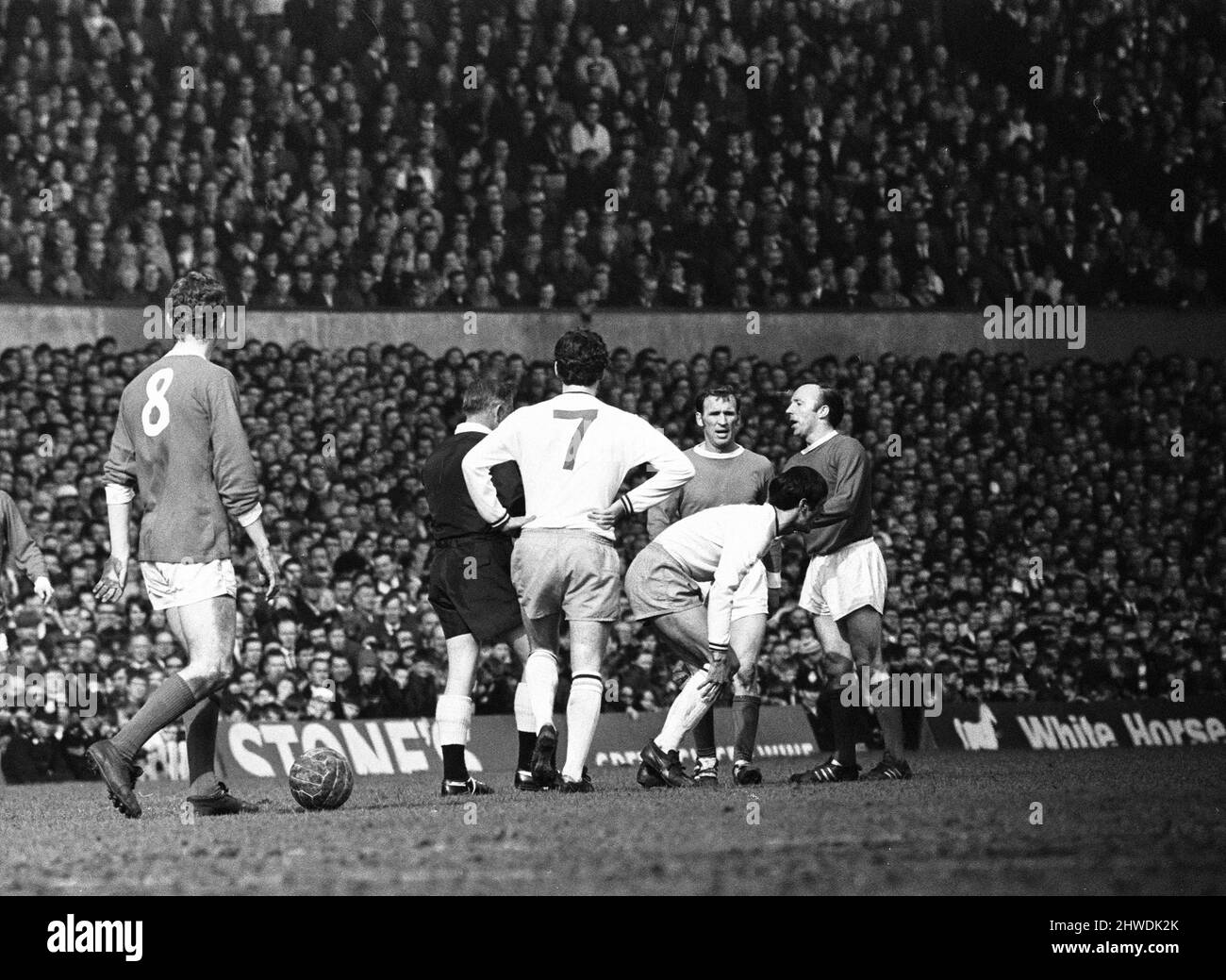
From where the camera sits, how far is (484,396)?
934 centimetres

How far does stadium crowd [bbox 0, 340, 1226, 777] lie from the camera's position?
13617 millimetres

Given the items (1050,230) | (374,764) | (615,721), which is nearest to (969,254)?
(1050,230)

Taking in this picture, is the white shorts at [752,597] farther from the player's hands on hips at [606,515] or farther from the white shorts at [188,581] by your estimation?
the white shorts at [188,581]

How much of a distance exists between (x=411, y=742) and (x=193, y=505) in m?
5.82

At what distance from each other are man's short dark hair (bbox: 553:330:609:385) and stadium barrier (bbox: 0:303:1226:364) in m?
11.2

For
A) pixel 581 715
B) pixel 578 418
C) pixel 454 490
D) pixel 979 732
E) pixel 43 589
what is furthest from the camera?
pixel 979 732

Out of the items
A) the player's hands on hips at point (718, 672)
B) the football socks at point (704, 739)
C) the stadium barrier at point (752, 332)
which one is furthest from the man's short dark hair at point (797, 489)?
the stadium barrier at point (752, 332)

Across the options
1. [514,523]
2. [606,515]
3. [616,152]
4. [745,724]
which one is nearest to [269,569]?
[514,523]

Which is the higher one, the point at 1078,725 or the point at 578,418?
the point at 578,418

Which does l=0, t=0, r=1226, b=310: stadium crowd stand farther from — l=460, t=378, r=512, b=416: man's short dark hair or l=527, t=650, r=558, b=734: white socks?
l=527, t=650, r=558, b=734: white socks

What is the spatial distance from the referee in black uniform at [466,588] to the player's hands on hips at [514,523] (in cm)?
42

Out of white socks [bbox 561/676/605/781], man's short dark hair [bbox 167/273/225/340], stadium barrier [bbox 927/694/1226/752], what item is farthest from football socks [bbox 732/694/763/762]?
stadium barrier [bbox 927/694/1226/752]

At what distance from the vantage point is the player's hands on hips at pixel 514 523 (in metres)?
8.45

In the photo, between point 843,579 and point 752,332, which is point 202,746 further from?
point 752,332
